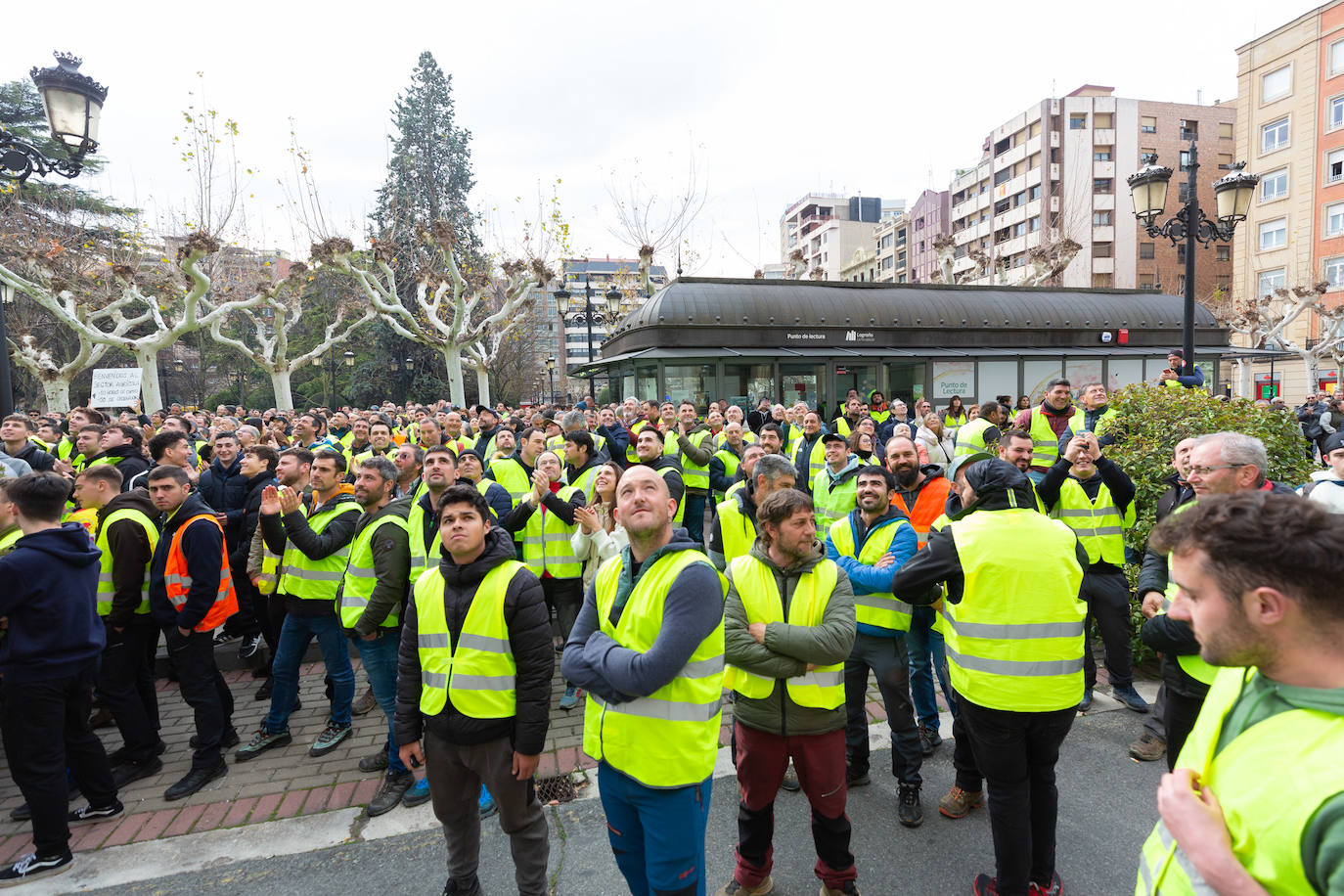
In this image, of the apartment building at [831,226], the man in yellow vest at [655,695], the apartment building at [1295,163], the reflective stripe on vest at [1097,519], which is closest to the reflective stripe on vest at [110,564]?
the man in yellow vest at [655,695]

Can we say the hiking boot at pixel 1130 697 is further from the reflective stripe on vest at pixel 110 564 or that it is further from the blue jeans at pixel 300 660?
the reflective stripe on vest at pixel 110 564

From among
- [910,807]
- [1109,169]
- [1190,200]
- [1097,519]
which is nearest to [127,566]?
[910,807]

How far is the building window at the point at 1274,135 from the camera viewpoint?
36.3 m

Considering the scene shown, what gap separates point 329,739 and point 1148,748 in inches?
215

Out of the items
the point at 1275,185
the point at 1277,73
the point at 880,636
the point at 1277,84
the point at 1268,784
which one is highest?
the point at 1277,73

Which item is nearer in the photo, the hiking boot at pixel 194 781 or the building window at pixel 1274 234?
the hiking boot at pixel 194 781

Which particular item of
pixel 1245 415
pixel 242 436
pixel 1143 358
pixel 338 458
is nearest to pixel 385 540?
pixel 338 458

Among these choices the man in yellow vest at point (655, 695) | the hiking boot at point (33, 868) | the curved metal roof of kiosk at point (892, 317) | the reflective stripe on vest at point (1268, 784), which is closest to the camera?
the reflective stripe on vest at point (1268, 784)

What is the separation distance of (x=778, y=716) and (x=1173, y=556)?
72.2 inches

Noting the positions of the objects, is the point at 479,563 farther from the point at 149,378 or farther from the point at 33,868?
the point at 149,378

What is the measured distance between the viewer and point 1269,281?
3738 cm

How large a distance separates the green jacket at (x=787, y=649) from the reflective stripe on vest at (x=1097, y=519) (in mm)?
2552

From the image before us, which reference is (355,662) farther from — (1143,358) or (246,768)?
(1143,358)

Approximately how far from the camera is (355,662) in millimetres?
Answer: 6168
